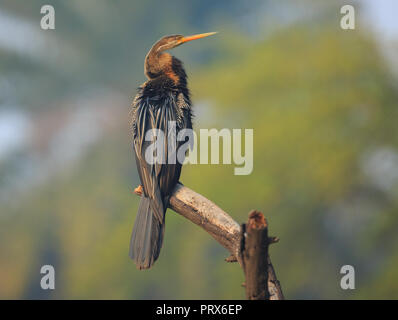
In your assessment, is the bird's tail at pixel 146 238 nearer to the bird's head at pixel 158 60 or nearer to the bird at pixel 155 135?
the bird at pixel 155 135

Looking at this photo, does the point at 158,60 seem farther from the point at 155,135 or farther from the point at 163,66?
the point at 155,135

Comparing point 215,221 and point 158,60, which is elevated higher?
point 158,60

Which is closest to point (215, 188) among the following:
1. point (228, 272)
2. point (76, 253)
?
point (228, 272)

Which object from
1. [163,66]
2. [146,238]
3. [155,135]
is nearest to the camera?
[146,238]

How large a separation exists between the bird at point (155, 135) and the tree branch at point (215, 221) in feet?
0.32

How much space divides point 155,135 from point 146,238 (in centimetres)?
57

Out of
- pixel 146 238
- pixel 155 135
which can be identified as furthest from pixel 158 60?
pixel 146 238

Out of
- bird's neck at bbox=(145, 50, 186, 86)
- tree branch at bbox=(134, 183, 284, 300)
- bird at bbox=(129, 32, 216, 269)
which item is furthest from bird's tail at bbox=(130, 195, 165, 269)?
bird's neck at bbox=(145, 50, 186, 86)

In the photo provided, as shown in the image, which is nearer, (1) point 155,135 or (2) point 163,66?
(1) point 155,135

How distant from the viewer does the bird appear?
94.4 inches

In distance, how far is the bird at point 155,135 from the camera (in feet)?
7.87

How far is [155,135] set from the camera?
2604mm

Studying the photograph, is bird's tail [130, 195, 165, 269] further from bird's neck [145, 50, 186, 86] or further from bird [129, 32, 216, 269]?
bird's neck [145, 50, 186, 86]

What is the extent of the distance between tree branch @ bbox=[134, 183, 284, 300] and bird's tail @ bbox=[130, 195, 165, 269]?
0.40ft
